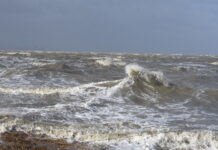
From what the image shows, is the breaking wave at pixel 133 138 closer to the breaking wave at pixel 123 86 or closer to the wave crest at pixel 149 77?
the breaking wave at pixel 123 86

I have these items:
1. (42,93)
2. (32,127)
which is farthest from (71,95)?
(32,127)

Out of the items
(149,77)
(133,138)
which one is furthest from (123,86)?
(133,138)

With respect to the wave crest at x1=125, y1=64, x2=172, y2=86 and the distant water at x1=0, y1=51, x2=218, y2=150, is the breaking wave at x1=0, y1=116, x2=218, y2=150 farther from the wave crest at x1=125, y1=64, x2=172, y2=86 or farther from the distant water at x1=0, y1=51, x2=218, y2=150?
the wave crest at x1=125, y1=64, x2=172, y2=86

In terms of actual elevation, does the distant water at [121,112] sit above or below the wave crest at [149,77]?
below

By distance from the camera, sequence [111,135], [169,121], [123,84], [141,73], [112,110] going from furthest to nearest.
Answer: [141,73] → [123,84] → [112,110] → [169,121] → [111,135]

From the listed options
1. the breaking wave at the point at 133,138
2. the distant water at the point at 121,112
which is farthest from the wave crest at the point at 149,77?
the breaking wave at the point at 133,138

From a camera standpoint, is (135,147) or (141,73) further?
(141,73)

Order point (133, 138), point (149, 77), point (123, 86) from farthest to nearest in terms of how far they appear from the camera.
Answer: point (149, 77), point (123, 86), point (133, 138)

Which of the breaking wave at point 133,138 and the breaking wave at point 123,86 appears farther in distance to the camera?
the breaking wave at point 123,86

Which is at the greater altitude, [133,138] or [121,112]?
[133,138]

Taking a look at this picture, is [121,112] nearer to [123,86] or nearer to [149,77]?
[123,86]

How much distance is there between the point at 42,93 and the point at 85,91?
7.95ft

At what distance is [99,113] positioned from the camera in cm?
1825

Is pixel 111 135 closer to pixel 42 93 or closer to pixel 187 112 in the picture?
pixel 187 112
